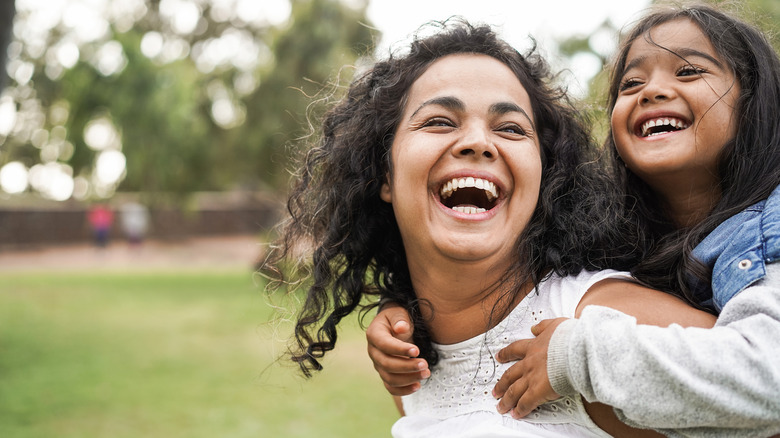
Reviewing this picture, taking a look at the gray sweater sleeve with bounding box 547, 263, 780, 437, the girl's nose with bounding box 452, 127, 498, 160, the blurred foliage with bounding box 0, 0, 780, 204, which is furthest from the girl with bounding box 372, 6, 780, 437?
the blurred foliage with bounding box 0, 0, 780, 204

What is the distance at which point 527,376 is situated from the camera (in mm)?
1713

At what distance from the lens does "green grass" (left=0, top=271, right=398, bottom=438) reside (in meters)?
5.77

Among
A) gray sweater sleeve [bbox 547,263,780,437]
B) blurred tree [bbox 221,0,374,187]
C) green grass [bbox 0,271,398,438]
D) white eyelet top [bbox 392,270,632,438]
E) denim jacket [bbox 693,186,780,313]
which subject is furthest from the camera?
blurred tree [bbox 221,0,374,187]

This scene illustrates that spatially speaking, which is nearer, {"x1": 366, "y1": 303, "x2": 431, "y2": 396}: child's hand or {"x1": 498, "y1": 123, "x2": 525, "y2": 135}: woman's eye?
{"x1": 366, "y1": 303, "x2": 431, "y2": 396}: child's hand

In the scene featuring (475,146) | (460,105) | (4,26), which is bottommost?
(475,146)

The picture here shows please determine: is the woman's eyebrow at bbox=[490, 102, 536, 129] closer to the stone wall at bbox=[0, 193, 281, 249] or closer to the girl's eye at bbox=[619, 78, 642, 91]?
the girl's eye at bbox=[619, 78, 642, 91]

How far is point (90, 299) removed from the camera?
1345 cm

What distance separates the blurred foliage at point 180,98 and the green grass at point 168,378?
275 centimetres

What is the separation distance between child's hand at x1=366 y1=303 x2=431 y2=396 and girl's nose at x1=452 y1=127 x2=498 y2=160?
1.69 ft

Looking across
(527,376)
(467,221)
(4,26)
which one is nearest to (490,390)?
(527,376)

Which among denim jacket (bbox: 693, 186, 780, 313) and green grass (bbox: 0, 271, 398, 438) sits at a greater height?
denim jacket (bbox: 693, 186, 780, 313)

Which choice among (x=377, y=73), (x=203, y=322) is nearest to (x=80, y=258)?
(x=203, y=322)

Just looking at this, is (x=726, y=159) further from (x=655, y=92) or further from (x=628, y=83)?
(x=628, y=83)

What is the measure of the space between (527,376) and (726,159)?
92cm
